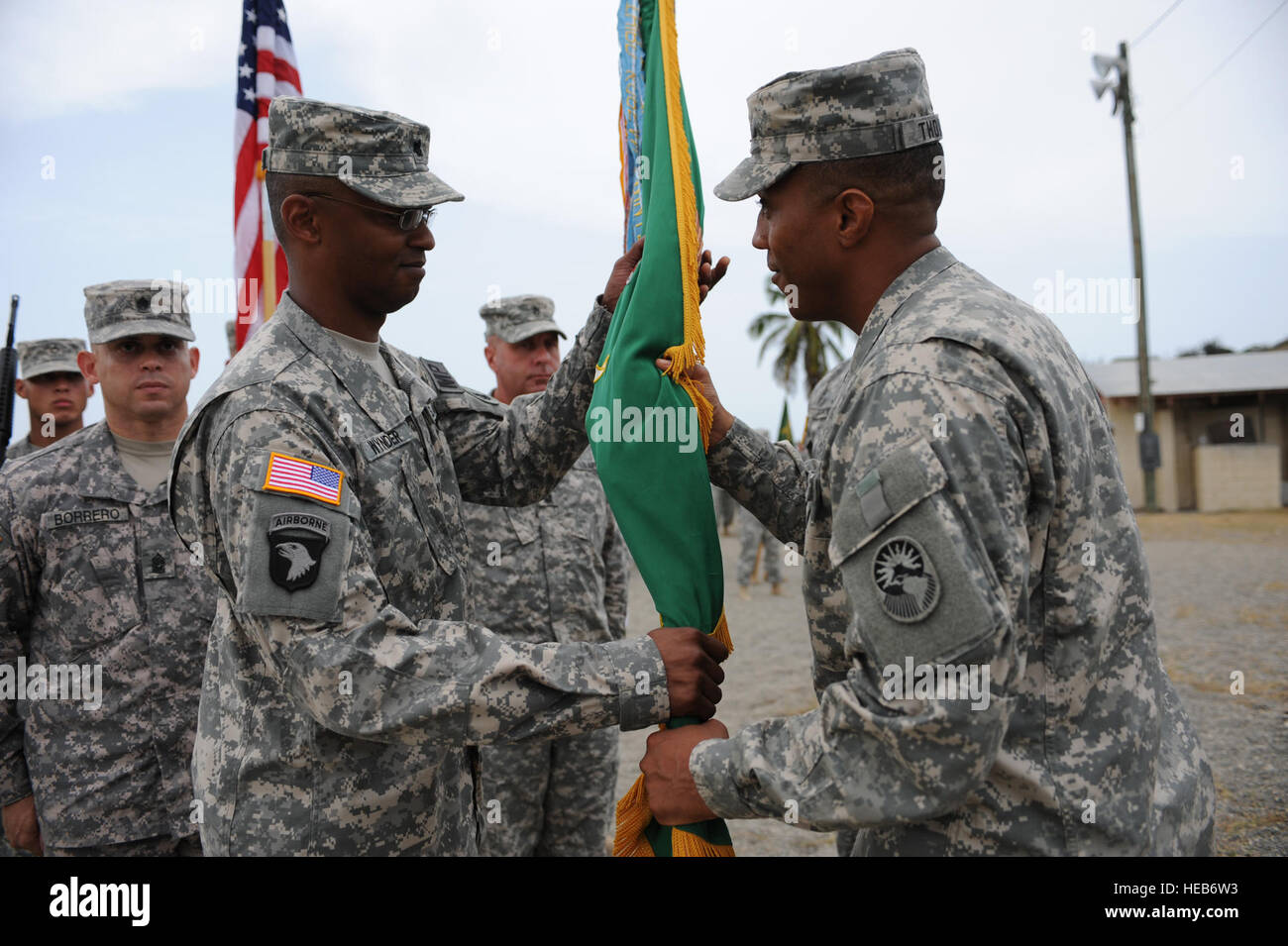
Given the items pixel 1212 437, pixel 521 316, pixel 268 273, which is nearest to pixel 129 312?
pixel 268 273

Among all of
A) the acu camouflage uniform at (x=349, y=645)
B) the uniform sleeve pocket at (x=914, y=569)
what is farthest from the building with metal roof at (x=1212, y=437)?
the uniform sleeve pocket at (x=914, y=569)

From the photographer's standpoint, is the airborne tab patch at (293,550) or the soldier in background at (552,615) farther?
the soldier in background at (552,615)

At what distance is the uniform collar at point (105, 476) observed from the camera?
3875mm

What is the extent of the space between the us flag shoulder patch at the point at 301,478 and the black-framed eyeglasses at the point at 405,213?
0.74 m

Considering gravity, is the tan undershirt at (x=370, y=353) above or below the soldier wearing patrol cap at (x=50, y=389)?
below

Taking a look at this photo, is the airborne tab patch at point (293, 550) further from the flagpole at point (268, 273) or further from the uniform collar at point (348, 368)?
the flagpole at point (268, 273)

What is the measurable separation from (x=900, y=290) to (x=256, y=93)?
456 centimetres

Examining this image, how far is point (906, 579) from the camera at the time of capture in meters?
1.72

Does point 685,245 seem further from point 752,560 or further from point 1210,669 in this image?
point 752,560

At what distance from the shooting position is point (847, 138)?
212cm

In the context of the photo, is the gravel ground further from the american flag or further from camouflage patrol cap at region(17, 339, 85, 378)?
camouflage patrol cap at region(17, 339, 85, 378)

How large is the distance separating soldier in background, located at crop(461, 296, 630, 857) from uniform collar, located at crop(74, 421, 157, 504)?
140 centimetres

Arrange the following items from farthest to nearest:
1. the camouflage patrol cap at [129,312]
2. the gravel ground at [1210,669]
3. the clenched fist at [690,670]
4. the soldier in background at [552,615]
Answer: the gravel ground at [1210,669], the soldier in background at [552,615], the camouflage patrol cap at [129,312], the clenched fist at [690,670]
